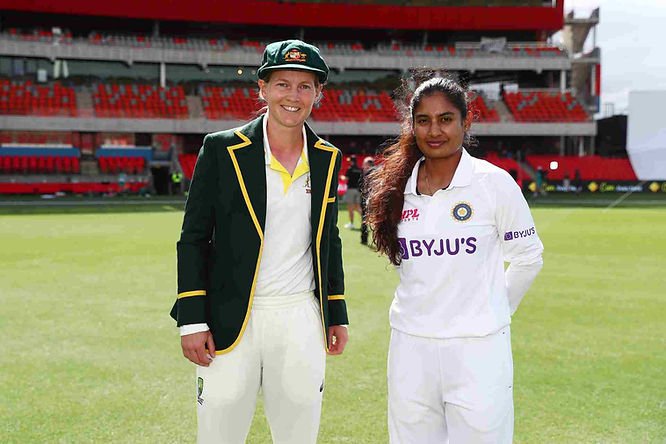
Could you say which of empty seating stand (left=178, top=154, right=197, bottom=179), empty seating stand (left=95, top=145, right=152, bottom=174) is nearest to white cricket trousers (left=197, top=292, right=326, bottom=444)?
empty seating stand (left=95, top=145, right=152, bottom=174)

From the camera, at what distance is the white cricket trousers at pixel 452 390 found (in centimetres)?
254

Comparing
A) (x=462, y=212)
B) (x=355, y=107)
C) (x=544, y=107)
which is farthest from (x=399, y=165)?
(x=544, y=107)

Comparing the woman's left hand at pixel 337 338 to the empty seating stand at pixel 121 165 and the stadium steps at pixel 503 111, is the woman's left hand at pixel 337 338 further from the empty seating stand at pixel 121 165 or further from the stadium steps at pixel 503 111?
the stadium steps at pixel 503 111

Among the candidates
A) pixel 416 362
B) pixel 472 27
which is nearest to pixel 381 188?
pixel 416 362

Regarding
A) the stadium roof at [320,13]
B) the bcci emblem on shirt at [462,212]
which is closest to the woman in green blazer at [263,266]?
the bcci emblem on shirt at [462,212]

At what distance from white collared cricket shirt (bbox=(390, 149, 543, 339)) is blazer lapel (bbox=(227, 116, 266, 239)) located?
0.65 metres

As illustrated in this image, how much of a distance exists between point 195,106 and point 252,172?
3857 cm

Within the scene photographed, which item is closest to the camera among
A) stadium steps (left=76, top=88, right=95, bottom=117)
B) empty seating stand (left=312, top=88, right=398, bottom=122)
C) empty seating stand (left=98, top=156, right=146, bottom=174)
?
empty seating stand (left=98, top=156, right=146, bottom=174)

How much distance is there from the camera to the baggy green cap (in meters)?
2.78

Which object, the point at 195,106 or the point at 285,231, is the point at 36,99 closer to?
the point at 195,106

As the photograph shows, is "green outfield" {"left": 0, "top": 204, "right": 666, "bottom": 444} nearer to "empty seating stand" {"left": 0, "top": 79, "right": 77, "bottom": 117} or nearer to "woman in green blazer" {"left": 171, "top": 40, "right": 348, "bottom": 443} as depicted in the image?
"woman in green blazer" {"left": 171, "top": 40, "right": 348, "bottom": 443}

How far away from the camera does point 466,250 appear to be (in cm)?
261

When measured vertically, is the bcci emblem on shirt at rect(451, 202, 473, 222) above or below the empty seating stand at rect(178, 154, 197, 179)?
below

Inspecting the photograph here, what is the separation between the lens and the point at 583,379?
5.19m
